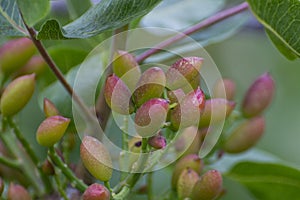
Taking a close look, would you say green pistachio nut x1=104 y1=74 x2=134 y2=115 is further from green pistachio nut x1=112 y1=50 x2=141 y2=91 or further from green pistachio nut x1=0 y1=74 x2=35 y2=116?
green pistachio nut x1=0 y1=74 x2=35 y2=116

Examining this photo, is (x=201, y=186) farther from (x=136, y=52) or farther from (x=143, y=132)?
(x=136, y=52)

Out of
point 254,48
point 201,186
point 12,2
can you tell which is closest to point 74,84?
point 12,2

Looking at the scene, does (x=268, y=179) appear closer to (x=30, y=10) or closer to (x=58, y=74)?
(x=58, y=74)

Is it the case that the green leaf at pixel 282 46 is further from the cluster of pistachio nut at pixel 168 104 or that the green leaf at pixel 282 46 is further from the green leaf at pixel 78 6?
the green leaf at pixel 78 6

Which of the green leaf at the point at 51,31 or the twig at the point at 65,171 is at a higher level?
the green leaf at the point at 51,31

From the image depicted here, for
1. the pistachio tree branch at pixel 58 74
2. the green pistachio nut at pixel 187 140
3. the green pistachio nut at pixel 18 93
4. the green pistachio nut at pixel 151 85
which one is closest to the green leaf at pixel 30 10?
the pistachio tree branch at pixel 58 74

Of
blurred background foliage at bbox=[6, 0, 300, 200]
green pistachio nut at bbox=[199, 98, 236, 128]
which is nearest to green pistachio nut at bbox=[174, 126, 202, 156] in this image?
green pistachio nut at bbox=[199, 98, 236, 128]
